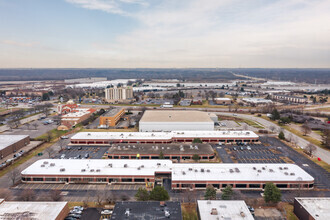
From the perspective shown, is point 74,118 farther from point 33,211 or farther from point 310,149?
point 310,149

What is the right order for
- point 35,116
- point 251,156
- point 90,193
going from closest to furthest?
point 90,193
point 251,156
point 35,116

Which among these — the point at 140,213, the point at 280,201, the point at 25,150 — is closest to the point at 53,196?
the point at 140,213

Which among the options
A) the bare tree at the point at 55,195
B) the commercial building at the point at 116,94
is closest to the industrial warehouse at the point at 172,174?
the bare tree at the point at 55,195

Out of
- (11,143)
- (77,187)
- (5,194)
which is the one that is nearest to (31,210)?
(77,187)

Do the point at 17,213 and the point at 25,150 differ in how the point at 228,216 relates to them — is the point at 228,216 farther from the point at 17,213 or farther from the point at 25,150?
the point at 25,150

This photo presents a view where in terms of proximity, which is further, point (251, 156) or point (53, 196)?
point (251, 156)

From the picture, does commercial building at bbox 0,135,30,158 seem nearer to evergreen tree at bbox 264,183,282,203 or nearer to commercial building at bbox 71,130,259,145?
commercial building at bbox 71,130,259,145

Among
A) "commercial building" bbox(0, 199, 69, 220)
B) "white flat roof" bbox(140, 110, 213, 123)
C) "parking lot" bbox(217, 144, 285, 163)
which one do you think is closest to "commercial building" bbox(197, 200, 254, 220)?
"commercial building" bbox(0, 199, 69, 220)
